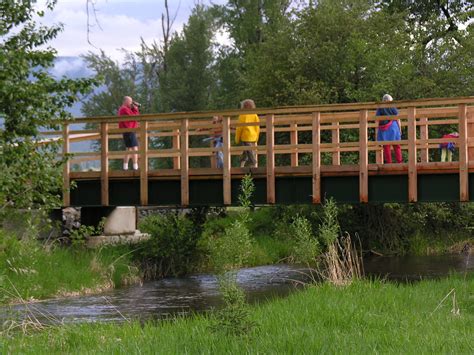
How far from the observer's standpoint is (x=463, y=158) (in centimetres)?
1772

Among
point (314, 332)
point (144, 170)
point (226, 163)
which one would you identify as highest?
point (226, 163)

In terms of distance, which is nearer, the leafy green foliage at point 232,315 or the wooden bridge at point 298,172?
the leafy green foliage at point 232,315

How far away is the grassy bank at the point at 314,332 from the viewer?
9102 mm

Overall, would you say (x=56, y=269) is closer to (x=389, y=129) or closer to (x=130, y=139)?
(x=130, y=139)

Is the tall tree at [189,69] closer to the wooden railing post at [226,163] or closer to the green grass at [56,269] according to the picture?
the green grass at [56,269]

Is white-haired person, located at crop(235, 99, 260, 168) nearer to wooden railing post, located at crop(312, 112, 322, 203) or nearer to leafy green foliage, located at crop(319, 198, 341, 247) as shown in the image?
wooden railing post, located at crop(312, 112, 322, 203)

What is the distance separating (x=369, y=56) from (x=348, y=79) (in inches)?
60.4

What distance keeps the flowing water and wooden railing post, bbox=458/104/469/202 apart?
158 centimetres

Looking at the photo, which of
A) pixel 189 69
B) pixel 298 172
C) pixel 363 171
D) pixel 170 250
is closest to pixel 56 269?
pixel 170 250

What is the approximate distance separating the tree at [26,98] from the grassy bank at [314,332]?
2751 millimetres

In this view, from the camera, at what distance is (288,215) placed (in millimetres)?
28938

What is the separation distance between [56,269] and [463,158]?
850cm

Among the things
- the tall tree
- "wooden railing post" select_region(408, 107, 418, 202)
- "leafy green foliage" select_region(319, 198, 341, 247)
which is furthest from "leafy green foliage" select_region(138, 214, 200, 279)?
the tall tree

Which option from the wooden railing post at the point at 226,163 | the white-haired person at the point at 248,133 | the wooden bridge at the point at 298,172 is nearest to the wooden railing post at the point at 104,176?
the wooden bridge at the point at 298,172
